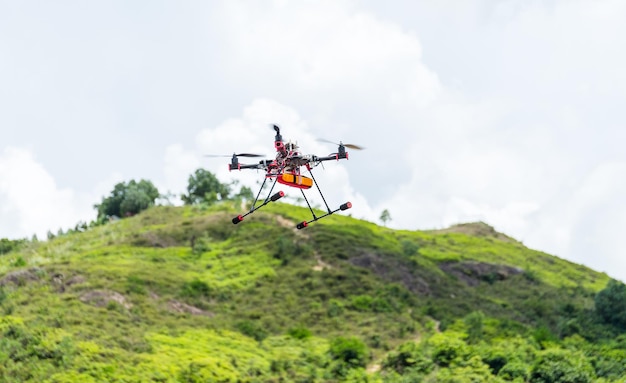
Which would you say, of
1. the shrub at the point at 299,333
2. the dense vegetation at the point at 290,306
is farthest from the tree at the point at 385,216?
the shrub at the point at 299,333

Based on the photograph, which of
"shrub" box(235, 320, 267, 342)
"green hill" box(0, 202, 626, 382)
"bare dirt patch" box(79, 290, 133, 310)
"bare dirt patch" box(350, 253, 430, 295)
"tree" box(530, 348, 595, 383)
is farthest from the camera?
"bare dirt patch" box(350, 253, 430, 295)

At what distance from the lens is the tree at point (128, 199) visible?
101750 mm

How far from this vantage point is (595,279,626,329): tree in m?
67.8

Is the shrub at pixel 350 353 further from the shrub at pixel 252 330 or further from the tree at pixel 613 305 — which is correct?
the tree at pixel 613 305

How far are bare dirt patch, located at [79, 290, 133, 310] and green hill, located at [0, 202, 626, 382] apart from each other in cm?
14

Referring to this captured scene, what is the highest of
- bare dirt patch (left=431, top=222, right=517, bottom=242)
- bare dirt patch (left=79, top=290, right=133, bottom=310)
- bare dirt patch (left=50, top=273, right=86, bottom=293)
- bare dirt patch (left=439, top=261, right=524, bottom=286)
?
bare dirt patch (left=431, top=222, right=517, bottom=242)

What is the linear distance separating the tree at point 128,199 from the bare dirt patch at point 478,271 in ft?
136

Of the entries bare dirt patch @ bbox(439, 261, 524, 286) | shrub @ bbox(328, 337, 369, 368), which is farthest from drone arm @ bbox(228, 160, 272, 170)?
bare dirt patch @ bbox(439, 261, 524, 286)

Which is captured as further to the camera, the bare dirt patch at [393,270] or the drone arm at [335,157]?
the bare dirt patch at [393,270]

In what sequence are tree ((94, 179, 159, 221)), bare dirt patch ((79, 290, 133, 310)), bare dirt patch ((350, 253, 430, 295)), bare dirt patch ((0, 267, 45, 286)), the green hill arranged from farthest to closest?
tree ((94, 179, 159, 221)) < bare dirt patch ((350, 253, 430, 295)) < bare dirt patch ((0, 267, 45, 286)) < bare dirt patch ((79, 290, 133, 310)) < the green hill

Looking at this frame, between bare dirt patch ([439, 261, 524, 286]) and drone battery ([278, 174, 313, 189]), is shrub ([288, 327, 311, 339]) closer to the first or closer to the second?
bare dirt patch ([439, 261, 524, 286])

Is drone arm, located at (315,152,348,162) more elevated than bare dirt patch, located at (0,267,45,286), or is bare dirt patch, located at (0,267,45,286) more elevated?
bare dirt patch, located at (0,267,45,286)

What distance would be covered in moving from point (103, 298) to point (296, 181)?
33.1 metres

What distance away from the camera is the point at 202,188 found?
337 feet
